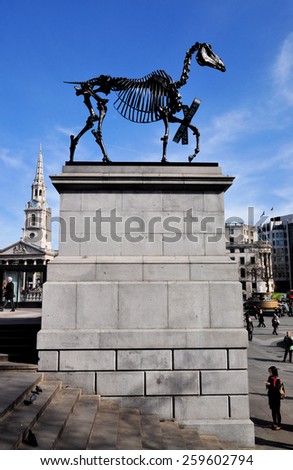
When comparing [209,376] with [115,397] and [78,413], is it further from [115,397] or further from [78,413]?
[78,413]

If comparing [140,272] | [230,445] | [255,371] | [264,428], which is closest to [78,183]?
[140,272]

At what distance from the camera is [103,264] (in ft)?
29.4

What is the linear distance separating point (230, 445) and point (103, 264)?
521 centimetres

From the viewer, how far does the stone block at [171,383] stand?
8.39 m

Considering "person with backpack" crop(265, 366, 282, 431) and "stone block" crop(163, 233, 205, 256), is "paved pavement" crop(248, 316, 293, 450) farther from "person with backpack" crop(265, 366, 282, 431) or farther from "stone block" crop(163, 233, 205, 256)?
"stone block" crop(163, 233, 205, 256)

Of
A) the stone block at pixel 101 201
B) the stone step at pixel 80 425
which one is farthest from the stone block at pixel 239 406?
the stone block at pixel 101 201

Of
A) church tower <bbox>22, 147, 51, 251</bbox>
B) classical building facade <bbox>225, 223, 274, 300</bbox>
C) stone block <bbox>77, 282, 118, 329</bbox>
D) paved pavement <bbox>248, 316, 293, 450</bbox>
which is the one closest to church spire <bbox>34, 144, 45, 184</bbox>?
church tower <bbox>22, 147, 51, 251</bbox>

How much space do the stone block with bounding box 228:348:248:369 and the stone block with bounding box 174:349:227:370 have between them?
5.9 inches

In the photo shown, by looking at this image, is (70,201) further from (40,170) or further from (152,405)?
(40,170)

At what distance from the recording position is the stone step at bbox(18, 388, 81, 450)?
5555 millimetres

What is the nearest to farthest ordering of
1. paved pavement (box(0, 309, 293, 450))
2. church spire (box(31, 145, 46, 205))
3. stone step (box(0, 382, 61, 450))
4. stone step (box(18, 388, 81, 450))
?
stone step (box(0, 382, 61, 450))
stone step (box(18, 388, 81, 450))
paved pavement (box(0, 309, 293, 450))
church spire (box(31, 145, 46, 205))

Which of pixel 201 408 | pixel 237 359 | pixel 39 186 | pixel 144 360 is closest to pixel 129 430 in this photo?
pixel 144 360

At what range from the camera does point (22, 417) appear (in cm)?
612

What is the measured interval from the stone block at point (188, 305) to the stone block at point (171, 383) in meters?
1.17
